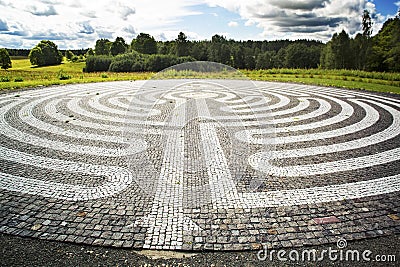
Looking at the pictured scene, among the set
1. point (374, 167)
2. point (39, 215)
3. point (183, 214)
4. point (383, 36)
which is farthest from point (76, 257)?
point (383, 36)

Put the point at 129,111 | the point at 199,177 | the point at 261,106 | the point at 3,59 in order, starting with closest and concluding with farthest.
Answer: the point at 199,177 → the point at 129,111 → the point at 261,106 → the point at 3,59

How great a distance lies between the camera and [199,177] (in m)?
6.35

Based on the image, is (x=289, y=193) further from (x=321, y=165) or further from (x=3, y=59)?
(x=3, y=59)

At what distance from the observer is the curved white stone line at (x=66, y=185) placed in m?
5.60

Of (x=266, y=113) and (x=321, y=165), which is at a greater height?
(x=266, y=113)

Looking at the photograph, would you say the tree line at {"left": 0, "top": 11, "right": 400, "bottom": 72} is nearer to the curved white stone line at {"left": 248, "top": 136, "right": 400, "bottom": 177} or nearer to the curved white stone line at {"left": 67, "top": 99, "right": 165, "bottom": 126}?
the curved white stone line at {"left": 67, "top": 99, "right": 165, "bottom": 126}

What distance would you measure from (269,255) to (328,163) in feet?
13.0

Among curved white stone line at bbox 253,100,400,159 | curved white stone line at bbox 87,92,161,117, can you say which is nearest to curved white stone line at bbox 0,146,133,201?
curved white stone line at bbox 253,100,400,159

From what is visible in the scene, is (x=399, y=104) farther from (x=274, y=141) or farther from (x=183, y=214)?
(x=183, y=214)

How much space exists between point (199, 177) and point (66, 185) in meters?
2.71

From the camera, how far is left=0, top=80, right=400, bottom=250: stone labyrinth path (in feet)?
14.8

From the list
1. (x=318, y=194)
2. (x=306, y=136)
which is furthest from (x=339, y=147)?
(x=318, y=194)

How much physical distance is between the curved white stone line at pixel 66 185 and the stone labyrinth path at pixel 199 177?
0.02 metres

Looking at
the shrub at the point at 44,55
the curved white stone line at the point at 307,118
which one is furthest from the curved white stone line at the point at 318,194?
the shrub at the point at 44,55
